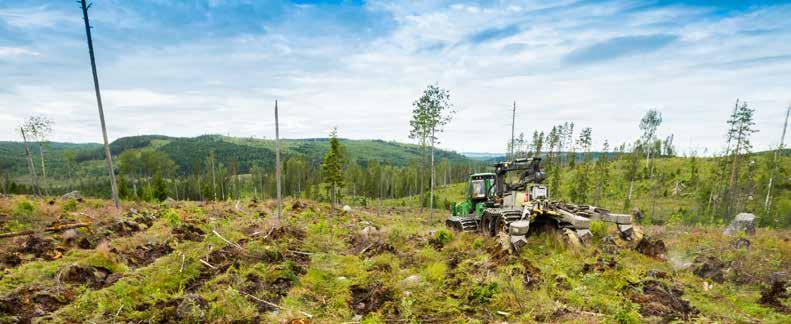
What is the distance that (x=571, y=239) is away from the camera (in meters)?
11.2

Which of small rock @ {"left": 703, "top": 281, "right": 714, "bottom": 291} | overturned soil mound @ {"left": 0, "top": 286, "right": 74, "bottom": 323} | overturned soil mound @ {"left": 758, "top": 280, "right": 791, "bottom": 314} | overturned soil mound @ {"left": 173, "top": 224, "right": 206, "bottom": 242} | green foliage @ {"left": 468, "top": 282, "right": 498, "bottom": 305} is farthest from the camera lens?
overturned soil mound @ {"left": 173, "top": 224, "right": 206, "bottom": 242}

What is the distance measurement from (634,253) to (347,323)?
9857mm

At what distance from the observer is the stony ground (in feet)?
22.9

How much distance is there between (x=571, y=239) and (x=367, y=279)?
22.4ft

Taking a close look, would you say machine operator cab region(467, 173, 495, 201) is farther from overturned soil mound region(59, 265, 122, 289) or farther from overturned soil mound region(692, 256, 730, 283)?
overturned soil mound region(59, 265, 122, 289)

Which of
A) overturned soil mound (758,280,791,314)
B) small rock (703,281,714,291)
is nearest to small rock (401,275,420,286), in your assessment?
small rock (703,281,714,291)

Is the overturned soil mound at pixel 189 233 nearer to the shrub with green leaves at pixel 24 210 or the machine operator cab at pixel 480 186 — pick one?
the shrub with green leaves at pixel 24 210

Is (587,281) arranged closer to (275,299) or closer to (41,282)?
(275,299)

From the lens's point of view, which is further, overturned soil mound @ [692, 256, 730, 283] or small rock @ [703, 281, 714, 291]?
overturned soil mound @ [692, 256, 730, 283]

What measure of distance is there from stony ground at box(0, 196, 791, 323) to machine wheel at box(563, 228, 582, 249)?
264 millimetres

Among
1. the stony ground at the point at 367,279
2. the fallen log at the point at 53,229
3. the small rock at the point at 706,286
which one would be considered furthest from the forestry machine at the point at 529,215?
the fallen log at the point at 53,229

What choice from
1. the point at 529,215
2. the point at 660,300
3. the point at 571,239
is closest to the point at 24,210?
the point at 529,215

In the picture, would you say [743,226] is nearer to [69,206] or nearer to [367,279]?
[367,279]

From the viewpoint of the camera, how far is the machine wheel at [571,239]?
36.2 feet
